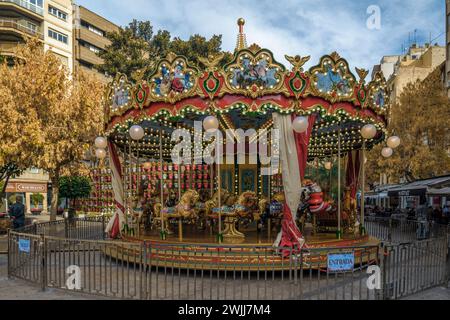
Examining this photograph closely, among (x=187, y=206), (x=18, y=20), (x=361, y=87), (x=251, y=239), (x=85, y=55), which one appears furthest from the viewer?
(x=85, y=55)

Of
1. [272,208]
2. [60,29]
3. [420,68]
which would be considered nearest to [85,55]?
[60,29]

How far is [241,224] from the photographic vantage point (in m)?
12.9

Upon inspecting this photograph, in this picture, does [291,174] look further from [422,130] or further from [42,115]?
[422,130]

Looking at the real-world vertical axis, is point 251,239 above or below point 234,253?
below

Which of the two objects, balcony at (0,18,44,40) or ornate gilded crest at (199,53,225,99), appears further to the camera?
balcony at (0,18,44,40)

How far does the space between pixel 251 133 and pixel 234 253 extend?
6514 mm

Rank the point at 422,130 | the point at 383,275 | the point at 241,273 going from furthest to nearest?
the point at 422,130
the point at 241,273
the point at 383,275

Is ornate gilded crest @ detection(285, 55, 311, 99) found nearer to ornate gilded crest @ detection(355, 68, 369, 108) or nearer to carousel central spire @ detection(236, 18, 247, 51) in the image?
ornate gilded crest @ detection(355, 68, 369, 108)

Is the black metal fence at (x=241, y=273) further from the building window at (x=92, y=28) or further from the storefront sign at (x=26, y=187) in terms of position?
the building window at (x=92, y=28)

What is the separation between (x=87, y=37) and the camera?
47.9 m

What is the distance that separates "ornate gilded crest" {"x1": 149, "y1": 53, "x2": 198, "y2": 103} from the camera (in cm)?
929

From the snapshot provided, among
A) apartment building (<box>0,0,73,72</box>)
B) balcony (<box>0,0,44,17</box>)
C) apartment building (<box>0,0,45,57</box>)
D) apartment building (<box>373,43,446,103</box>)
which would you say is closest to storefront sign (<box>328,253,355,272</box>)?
apartment building (<box>0,0,73,72</box>)

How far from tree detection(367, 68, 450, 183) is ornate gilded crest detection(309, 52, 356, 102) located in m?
16.0
